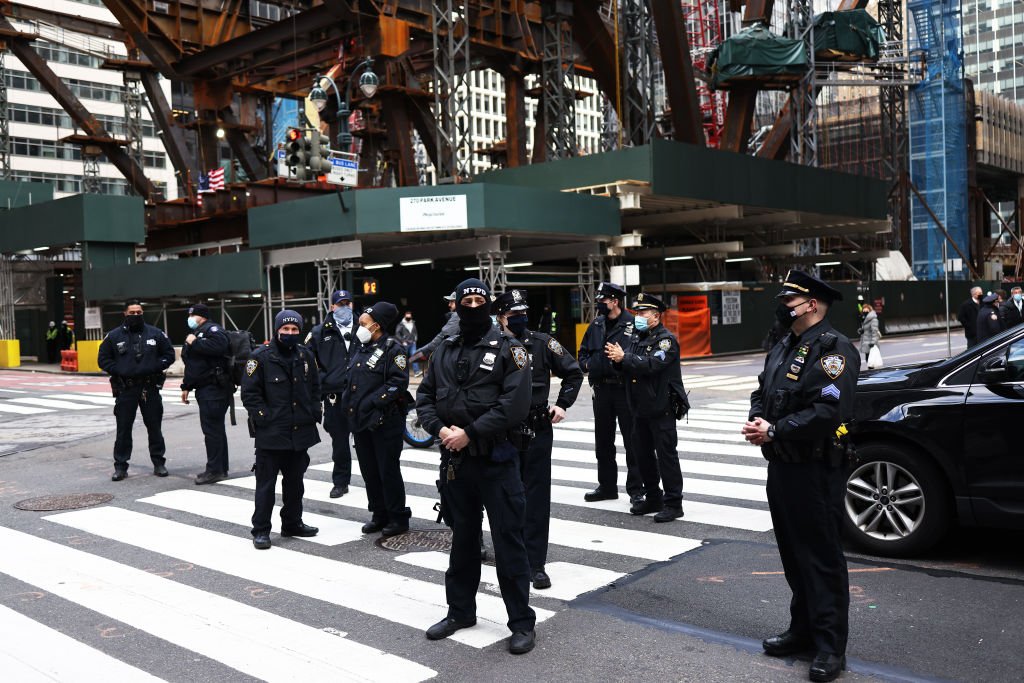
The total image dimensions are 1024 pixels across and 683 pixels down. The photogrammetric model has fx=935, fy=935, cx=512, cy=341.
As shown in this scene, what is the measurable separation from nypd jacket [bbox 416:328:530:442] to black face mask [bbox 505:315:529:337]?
128 cm

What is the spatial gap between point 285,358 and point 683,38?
29470mm

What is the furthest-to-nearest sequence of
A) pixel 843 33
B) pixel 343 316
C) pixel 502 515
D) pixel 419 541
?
pixel 843 33, pixel 343 316, pixel 419 541, pixel 502 515

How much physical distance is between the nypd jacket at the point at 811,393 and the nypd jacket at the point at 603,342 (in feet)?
11.4

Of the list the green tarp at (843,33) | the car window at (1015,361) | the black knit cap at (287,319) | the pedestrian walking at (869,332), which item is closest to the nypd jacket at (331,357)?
the black knit cap at (287,319)

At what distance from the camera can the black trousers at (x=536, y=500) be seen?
19.6 feet

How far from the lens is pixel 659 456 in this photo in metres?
7.90

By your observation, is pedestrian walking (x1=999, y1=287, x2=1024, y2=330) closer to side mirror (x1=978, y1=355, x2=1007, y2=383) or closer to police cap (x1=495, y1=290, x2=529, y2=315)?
side mirror (x1=978, y1=355, x2=1007, y2=383)

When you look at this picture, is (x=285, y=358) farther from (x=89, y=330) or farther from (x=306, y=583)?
(x=89, y=330)

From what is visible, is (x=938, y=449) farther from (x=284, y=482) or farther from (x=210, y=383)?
(x=210, y=383)

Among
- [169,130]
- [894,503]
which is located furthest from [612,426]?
[169,130]

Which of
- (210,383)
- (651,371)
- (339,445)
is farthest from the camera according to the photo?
(210,383)

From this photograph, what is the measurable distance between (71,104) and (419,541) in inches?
1650

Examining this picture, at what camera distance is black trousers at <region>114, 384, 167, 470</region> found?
10.8m

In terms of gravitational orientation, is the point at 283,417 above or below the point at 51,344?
above
